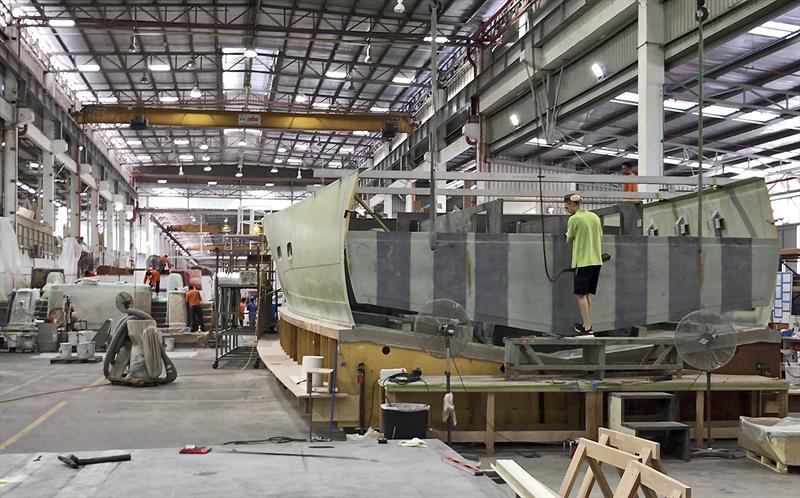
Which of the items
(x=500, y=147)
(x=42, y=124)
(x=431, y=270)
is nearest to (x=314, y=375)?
(x=431, y=270)

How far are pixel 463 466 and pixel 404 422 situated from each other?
2900mm

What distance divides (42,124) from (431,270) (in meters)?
20.6

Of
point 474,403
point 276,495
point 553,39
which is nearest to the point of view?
point 276,495

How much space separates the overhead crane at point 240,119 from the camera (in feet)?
86.9

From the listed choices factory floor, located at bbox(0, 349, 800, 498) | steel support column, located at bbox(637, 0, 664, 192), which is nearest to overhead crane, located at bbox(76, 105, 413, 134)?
factory floor, located at bbox(0, 349, 800, 498)

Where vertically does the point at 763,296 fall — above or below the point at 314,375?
above

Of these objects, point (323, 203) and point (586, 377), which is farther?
point (323, 203)

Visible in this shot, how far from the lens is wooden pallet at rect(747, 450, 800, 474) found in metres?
6.76

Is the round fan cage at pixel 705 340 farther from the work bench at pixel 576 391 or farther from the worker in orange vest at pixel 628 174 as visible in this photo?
the worker in orange vest at pixel 628 174

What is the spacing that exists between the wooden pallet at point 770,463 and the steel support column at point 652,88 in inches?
244

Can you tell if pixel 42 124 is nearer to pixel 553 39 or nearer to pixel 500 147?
pixel 500 147

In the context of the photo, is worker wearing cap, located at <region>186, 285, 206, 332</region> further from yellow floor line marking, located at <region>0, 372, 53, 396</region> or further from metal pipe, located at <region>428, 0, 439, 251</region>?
metal pipe, located at <region>428, 0, 439, 251</region>

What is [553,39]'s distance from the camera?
52.1ft

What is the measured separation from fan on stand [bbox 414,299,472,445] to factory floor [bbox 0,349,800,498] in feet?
3.61
